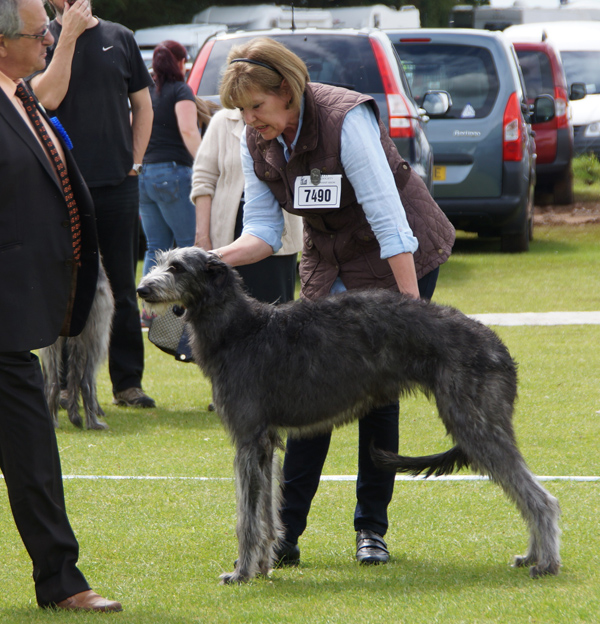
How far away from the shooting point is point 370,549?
4.18 meters

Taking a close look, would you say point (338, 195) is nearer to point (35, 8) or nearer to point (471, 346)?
point (471, 346)

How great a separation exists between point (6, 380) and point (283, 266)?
3158 millimetres

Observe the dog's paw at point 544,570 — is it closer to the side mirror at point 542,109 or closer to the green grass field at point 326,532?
the green grass field at point 326,532

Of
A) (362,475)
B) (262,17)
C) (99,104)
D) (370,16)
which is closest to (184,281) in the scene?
(362,475)

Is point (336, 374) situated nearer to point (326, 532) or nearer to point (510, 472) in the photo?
point (510, 472)

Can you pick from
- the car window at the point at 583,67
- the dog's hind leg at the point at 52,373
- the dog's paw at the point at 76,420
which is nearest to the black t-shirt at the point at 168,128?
the dog's hind leg at the point at 52,373

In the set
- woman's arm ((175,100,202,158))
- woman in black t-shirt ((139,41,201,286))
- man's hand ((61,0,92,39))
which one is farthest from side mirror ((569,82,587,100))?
man's hand ((61,0,92,39))

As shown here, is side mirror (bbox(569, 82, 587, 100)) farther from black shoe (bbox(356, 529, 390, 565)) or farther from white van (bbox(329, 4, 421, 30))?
black shoe (bbox(356, 529, 390, 565))

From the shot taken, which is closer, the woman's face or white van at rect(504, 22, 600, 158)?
the woman's face

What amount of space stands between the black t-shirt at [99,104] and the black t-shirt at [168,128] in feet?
6.17

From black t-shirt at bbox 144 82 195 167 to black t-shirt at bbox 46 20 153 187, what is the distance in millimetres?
1881

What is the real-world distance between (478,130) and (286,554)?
30.5 ft

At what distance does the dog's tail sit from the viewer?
400 cm

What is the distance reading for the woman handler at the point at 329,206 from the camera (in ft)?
12.9
